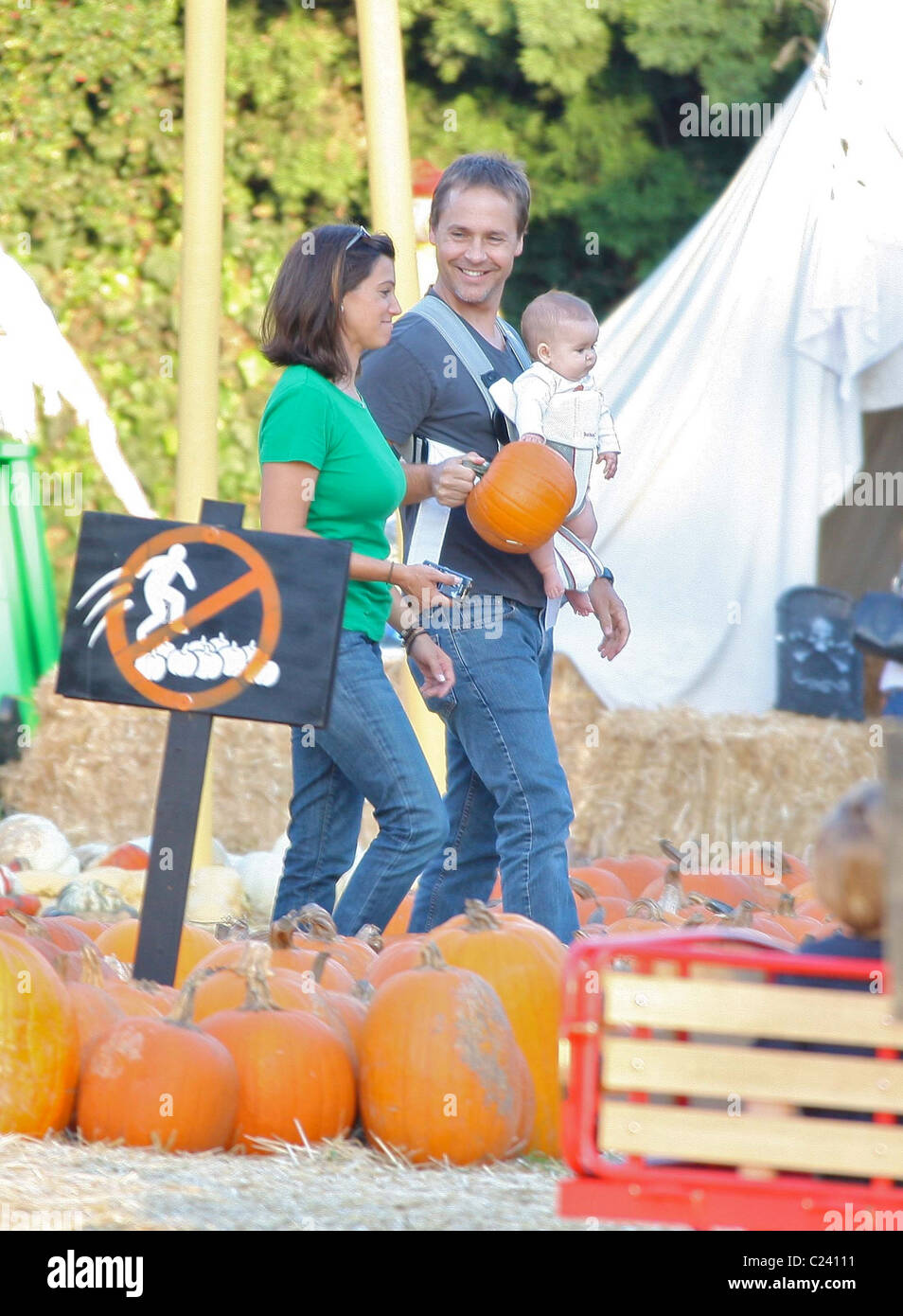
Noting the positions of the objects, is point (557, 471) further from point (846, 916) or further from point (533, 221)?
point (533, 221)

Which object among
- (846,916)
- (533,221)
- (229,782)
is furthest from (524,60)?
(846,916)

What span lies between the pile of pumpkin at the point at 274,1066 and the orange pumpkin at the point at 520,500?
88 cm

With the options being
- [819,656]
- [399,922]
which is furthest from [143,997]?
[819,656]

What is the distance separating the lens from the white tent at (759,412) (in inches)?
246

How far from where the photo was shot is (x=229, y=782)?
6.20 metres

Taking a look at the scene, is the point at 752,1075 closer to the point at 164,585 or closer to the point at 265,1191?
the point at 265,1191

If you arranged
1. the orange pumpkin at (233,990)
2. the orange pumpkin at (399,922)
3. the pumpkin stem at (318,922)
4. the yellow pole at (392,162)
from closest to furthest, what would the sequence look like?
the orange pumpkin at (233,990) < the pumpkin stem at (318,922) < the orange pumpkin at (399,922) < the yellow pole at (392,162)

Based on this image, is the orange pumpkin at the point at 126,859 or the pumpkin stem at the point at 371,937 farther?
the orange pumpkin at the point at 126,859

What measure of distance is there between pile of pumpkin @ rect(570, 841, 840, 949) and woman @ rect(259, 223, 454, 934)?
434mm

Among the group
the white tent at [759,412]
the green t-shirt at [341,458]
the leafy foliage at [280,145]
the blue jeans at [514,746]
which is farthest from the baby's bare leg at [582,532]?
the leafy foliage at [280,145]

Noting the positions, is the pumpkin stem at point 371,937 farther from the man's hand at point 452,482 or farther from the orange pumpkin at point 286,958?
the man's hand at point 452,482

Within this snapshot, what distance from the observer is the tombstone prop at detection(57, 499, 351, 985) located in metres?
2.61
